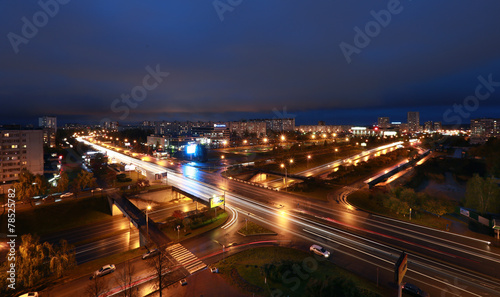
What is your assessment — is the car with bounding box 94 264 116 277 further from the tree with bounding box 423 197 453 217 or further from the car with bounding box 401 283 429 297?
the tree with bounding box 423 197 453 217

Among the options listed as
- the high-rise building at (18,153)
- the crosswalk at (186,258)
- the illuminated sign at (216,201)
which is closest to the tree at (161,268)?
the crosswalk at (186,258)

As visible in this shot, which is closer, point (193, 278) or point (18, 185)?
point (193, 278)

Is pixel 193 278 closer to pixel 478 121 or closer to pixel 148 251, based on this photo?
pixel 148 251

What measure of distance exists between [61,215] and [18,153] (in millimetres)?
27273

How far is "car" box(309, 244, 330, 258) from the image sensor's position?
1801cm

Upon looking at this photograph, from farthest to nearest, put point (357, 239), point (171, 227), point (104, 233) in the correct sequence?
point (104, 233)
point (171, 227)
point (357, 239)

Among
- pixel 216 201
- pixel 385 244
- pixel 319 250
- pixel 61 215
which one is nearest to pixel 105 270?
pixel 216 201

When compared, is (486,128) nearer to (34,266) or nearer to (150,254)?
(150,254)

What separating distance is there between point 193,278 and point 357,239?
14486 mm

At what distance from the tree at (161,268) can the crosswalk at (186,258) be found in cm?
61

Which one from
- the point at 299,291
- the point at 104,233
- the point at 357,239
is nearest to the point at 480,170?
the point at 357,239

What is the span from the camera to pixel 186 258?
1906cm

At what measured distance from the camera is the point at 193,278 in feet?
54.2

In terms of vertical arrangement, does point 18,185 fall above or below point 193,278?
above
